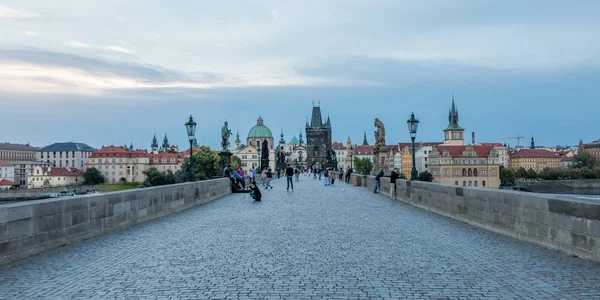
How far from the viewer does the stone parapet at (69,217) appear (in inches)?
309

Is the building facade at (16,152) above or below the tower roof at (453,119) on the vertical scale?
below

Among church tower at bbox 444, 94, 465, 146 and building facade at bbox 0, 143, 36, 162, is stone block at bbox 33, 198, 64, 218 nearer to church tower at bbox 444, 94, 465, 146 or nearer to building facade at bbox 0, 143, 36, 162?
church tower at bbox 444, 94, 465, 146

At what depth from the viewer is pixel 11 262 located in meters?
7.77

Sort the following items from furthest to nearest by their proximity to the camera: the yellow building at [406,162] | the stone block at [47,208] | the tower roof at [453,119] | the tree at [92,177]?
1. the tower roof at [453,119]
2. the yellow building at [406,162]
3. the tree at [92,177]
4. the stone block at [47,208]

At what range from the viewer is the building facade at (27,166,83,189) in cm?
13175

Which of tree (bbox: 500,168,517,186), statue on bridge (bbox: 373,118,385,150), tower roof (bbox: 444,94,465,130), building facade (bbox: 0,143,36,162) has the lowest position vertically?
tree (bbox: 500,168,517,186)

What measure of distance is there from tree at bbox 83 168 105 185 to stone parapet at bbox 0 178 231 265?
13040 centimetres

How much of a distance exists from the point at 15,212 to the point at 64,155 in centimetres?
18774

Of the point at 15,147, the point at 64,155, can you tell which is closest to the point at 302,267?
the point at 64,155

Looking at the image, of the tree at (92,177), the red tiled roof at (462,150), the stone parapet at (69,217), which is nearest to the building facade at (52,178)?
the tree at (92,177)

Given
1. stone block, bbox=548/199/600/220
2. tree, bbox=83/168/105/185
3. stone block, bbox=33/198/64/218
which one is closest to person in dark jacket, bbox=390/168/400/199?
stone block, bbox=548/199/600/220

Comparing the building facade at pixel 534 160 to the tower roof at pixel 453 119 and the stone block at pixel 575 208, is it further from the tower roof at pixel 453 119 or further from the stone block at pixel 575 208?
the stone block at pixel 575 208

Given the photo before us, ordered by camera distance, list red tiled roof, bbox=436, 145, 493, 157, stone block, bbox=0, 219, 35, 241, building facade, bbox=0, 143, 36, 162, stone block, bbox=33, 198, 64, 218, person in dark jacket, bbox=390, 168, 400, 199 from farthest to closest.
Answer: building facade, bbox=0, 143, 36, 162 < red tiled roof, bbox=436, 145, 493, 157 < person in dark jacket, bbox=390, 168, 400, 199 < stone block, bbox=33, 198, 64, 218 < stone block, bbox=0, 219, 35, 241

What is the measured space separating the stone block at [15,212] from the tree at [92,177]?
137471 mm
